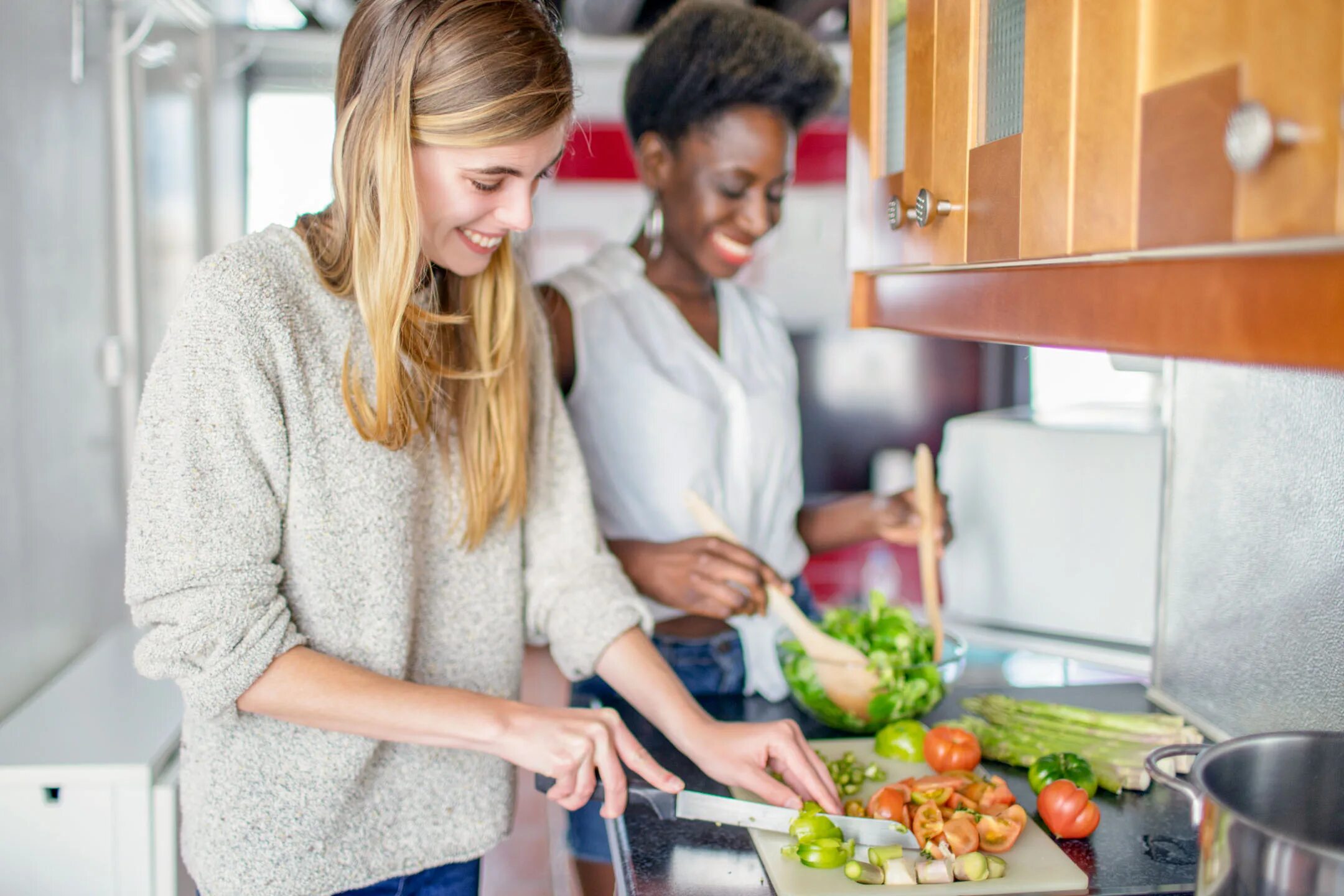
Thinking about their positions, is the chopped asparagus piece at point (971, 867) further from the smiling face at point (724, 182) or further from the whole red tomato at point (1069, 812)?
the smiling face at point (724, 182)

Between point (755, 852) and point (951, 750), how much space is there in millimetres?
277

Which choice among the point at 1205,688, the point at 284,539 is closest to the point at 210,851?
the point at 284,539

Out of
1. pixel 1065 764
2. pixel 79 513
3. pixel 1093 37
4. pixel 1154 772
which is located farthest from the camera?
pixel 79 513

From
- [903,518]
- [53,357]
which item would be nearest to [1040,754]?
[903,518]

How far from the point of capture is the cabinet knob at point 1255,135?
0.52m

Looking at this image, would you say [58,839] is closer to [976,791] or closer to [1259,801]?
[976,791]

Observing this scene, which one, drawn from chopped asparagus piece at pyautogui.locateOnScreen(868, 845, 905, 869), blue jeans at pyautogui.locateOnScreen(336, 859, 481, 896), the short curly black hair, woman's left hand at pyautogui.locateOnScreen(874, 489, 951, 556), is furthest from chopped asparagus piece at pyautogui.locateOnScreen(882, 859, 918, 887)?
the short curly black hair

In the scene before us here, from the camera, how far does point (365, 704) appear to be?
0.99 m

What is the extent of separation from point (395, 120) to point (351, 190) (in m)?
0.08

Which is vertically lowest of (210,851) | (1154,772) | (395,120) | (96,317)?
(210,851)

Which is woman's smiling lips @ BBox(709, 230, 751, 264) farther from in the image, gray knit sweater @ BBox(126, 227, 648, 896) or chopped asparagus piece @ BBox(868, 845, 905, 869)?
chopped asparagus piece @ BBox(868, 845, 905, 869)

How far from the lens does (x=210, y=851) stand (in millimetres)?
1062

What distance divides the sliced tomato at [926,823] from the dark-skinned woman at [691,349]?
465 mm

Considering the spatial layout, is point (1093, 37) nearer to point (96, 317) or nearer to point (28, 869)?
point (28, 869)
